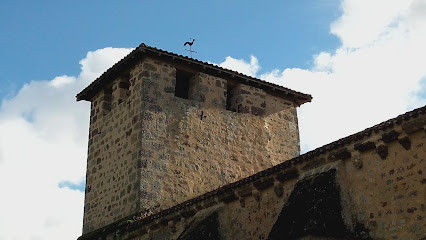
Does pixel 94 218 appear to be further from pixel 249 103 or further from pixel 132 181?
pixel 249 103

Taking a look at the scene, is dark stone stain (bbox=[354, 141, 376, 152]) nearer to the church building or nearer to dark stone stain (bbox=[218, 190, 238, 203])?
the church building

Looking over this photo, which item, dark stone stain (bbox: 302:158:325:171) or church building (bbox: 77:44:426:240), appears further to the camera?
dark stone stain (bbox: 302:158:325:171)

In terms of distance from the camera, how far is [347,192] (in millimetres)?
7617

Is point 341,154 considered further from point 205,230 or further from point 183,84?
point 183,84

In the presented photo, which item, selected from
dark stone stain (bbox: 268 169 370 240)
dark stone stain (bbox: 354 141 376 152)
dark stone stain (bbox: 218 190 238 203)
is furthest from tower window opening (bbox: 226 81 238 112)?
dark stone stain (bbox: 354 141 376 152)

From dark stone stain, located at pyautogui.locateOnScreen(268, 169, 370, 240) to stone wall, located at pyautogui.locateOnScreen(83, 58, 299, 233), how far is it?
516 cm

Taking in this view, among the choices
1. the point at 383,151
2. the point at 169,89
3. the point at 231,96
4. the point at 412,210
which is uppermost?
the point at 231,96

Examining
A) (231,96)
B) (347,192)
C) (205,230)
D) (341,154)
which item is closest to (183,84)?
(231,96)

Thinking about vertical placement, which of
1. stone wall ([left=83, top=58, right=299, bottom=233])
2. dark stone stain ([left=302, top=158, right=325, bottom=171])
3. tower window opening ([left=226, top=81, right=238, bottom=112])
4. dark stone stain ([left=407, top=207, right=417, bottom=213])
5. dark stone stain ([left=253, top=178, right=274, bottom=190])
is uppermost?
tower window opening ([left=226, top=81, right=238, bottom=112])

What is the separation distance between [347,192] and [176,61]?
7.22 m

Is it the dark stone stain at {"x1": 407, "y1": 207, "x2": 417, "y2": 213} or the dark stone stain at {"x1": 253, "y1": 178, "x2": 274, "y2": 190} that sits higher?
the dark stone stain at {"x1": 253, "y1": 178, "x2": 274, "y2": 190}

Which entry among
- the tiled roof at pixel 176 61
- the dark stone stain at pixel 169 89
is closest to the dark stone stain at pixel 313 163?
the dark stone stain at pixel 169 89

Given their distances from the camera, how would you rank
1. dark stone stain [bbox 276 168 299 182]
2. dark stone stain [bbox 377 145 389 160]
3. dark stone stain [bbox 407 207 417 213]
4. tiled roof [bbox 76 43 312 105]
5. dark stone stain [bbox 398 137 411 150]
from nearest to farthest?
1. dark stone stain [bbox 407 207 417 213]
2. dark stone stain [bbox 398 137 411 150]
3. dark stone stain [bbox 377 145 389 160]
4. dark stone stain [bbox 276 168 299 182]
5. tiled roof [bbox 76 43 312 105]

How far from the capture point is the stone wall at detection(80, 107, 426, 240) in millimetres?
6855
